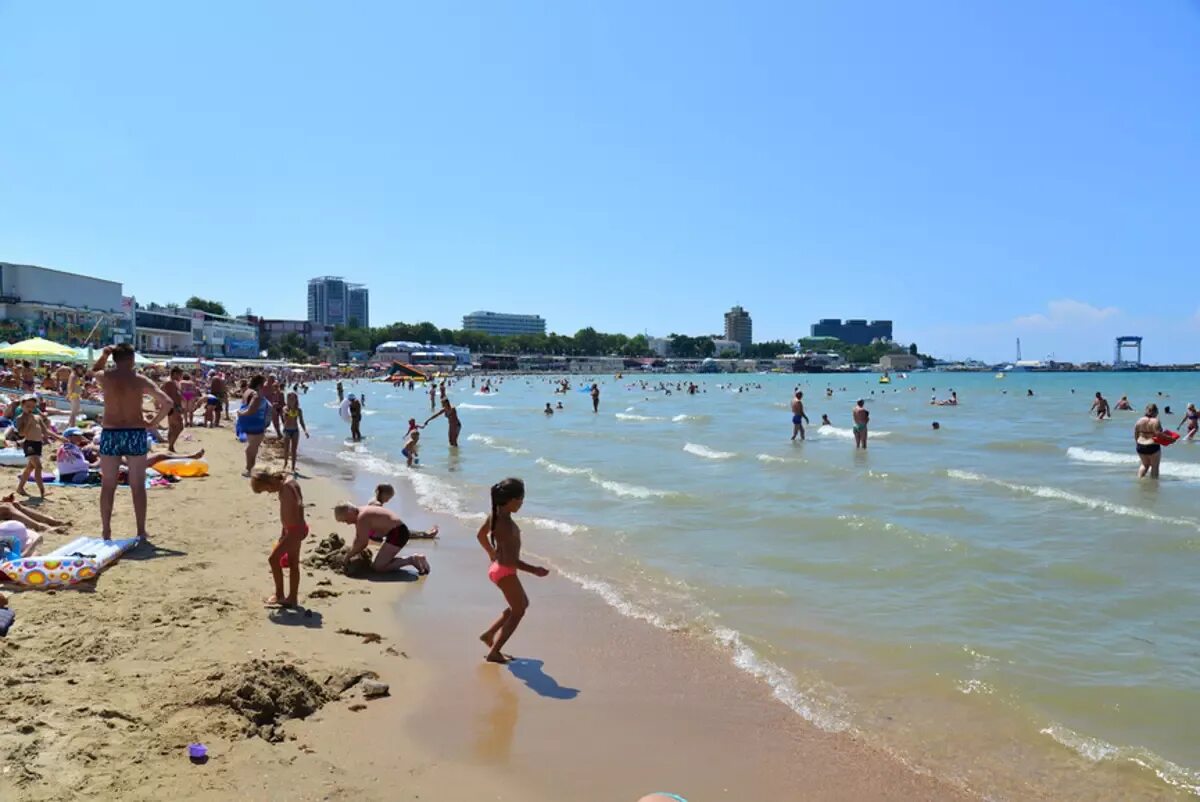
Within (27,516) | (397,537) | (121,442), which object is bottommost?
(397,537)

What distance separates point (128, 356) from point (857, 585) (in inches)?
274

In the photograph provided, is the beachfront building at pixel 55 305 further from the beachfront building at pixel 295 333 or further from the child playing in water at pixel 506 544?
the beachfront building at pixel 295 333

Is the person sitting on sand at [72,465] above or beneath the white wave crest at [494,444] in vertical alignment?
above

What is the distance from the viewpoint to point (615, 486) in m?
14.2

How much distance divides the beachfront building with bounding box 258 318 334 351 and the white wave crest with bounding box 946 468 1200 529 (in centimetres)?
14368

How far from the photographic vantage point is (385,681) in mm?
4844

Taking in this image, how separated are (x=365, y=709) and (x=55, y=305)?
67940 mm

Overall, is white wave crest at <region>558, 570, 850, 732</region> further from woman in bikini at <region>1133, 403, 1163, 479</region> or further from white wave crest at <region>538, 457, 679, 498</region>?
woman in bikini at <region>1133, 403, 1163, 479</region>

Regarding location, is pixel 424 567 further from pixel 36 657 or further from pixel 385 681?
pixel 36 657

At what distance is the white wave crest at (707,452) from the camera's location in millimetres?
19266

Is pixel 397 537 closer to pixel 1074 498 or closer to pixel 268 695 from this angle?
pixel 268 695

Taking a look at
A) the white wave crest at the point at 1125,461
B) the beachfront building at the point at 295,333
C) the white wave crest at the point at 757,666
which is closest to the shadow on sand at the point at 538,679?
the white wave crest at the point at 757,666

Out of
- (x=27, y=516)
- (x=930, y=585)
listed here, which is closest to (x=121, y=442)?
(x=27, y=516)

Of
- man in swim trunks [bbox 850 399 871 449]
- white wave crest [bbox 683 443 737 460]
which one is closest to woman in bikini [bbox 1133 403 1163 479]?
man in swim trunks [bbox 850 399 871 449]
